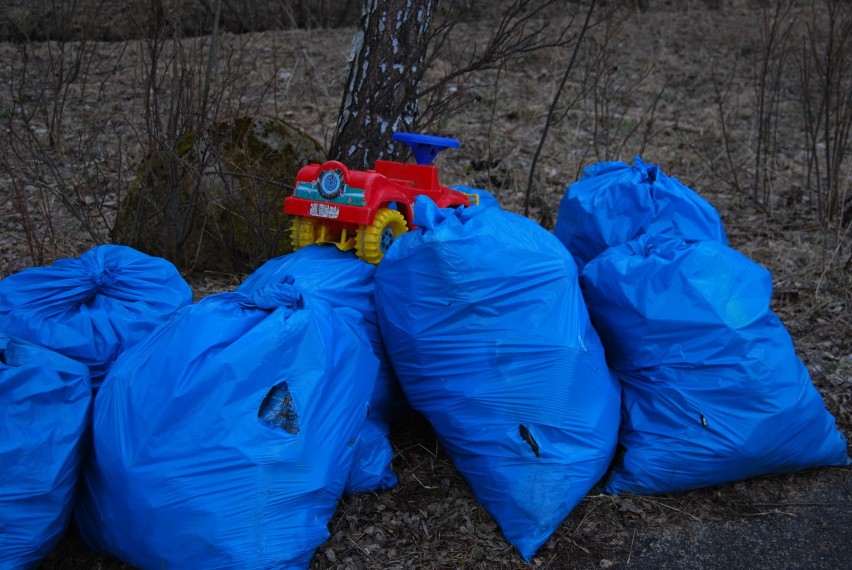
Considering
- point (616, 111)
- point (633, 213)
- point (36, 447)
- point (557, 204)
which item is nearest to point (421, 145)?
point (633, 213)

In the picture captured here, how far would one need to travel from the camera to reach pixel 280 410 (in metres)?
2.22

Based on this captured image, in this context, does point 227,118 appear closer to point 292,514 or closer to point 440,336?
point 440,336

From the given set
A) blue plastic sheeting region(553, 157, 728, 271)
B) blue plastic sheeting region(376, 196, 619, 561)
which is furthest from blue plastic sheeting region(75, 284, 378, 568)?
blue plastic sheeting region(553, 157, 728, 271)

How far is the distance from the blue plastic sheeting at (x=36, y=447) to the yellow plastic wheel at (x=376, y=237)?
3.31 ft

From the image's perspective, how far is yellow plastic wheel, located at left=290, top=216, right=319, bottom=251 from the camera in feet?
9.57

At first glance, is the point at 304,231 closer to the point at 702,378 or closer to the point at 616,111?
the point at 702,378

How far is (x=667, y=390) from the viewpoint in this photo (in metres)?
2.65

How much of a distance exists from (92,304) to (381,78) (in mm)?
1617

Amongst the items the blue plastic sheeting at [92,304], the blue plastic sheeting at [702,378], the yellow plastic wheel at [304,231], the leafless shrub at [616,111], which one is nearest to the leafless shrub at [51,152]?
the blue plastic sheeting at [92,304]

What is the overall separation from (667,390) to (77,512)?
6.03ft

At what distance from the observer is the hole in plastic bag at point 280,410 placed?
2201 mm

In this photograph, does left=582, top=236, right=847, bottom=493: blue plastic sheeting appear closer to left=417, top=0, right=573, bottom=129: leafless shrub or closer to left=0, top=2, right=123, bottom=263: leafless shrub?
left=417, top=0, right=573, bottom=129: leafless shrub

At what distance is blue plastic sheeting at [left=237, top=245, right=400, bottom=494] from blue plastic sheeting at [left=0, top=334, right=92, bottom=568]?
71 cm

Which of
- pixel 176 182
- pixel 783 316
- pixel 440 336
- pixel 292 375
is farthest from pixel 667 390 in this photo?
pixel 176 182
